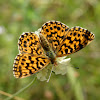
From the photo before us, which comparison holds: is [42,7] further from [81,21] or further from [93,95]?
[93,95]

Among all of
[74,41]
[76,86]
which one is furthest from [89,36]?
[76,86]

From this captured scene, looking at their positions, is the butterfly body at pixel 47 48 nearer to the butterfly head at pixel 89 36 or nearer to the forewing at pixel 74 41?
the forewing at pixel 74 41

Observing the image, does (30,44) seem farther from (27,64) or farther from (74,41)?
(74,41)

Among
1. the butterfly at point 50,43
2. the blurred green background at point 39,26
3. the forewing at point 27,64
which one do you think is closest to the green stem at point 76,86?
the blurred green background at point 39,26

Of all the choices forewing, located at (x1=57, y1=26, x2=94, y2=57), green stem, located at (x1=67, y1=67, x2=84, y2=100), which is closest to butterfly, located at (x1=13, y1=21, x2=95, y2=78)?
forewing, located at (x1=57, y1=26, x2=94, y2=57)

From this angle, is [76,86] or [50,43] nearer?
[50,43]
